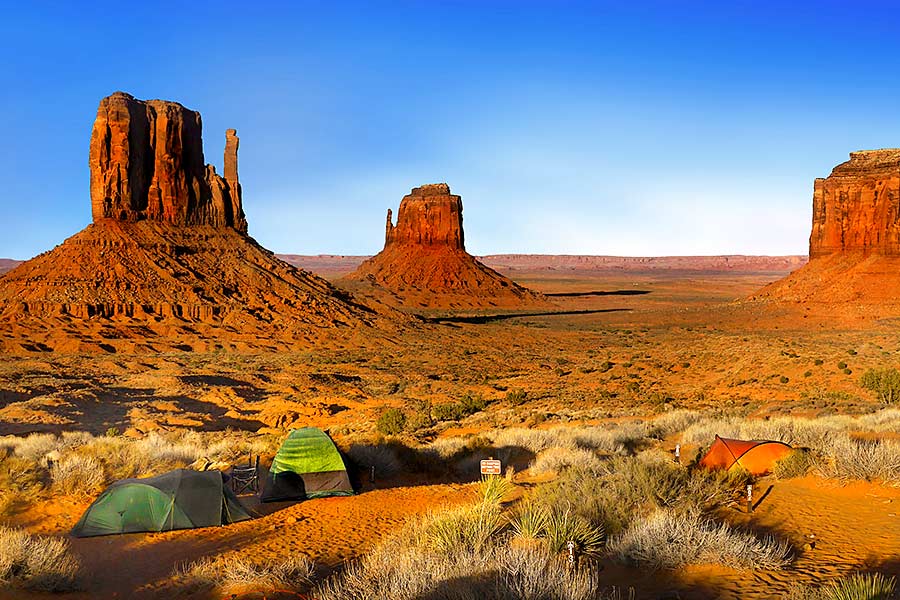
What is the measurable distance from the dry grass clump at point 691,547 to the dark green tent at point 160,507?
20.3 feet

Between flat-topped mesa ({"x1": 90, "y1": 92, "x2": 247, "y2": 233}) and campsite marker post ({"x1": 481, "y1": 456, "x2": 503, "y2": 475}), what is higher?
flat-topped mesa ({"x1": 90, "y1": 92, "x2": 247, "y2": 233})

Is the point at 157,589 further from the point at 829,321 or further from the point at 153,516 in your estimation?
the point at 829,321

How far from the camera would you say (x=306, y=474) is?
1230cm

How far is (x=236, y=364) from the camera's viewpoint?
3603 cm

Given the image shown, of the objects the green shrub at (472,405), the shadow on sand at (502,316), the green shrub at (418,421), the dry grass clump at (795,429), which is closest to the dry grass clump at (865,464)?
the dry grass clump at (795,429)

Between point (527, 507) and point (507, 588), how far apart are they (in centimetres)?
317

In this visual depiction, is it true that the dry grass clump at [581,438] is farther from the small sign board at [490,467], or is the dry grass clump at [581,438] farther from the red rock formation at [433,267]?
the red rock formation at [433,267]

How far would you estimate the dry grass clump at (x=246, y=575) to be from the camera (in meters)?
7.52

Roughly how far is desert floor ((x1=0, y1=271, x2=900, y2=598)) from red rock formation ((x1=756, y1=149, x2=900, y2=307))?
733 cm

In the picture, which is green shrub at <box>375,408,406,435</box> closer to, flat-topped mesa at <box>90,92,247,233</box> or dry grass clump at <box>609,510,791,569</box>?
dry grass clump at <box>609,510,791,569</box>

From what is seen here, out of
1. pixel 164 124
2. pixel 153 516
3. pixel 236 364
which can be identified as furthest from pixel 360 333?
pixel 153 516

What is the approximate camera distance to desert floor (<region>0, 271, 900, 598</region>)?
325 inches

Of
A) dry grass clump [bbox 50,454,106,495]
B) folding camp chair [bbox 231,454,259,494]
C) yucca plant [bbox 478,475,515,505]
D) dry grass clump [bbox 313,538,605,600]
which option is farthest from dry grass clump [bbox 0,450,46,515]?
yucca plant [bbox 478,475,515,505]

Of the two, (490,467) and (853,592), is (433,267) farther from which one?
(853,592)
